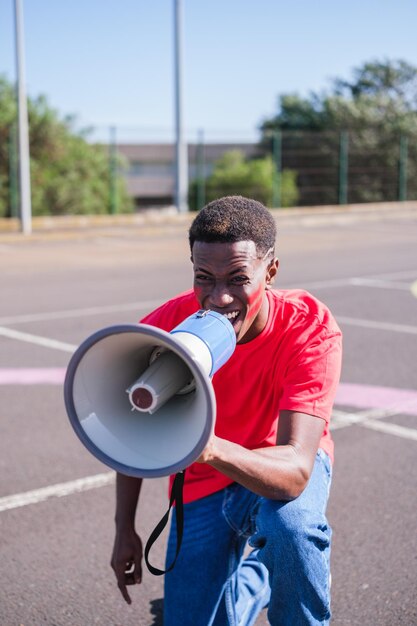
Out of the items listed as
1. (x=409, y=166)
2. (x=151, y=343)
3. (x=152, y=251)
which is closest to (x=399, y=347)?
(x=151, y=343)

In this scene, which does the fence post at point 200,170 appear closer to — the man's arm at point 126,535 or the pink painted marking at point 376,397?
the pink painted marking at point 376,397

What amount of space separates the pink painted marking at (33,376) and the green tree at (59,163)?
19.2 metres

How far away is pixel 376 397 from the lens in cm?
657

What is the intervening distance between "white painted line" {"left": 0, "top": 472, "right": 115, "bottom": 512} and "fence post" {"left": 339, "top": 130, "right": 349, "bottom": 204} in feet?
81.2

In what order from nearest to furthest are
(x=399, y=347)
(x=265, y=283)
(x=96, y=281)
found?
(x=265, y=283), (x=399, y=347), (x=96, y=281)

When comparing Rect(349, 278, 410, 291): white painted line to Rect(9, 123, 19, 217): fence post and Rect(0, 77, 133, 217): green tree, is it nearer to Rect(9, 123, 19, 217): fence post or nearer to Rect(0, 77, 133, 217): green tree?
Rect(9, 123, 19, 217): fence post

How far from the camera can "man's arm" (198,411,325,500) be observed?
2408 millimetres

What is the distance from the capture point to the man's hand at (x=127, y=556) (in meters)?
3.15

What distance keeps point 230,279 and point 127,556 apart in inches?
42.8

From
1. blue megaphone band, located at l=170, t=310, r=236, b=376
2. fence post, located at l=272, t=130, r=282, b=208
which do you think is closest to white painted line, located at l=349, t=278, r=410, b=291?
blue megaphone band, located at l=170, t=310, r=236, b=376

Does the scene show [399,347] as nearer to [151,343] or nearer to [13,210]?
[151,343]

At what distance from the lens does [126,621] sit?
3529 millimetres

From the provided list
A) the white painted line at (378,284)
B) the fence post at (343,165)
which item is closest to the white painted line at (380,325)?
the white painted line at (378,284)

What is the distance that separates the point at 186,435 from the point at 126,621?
148cm
